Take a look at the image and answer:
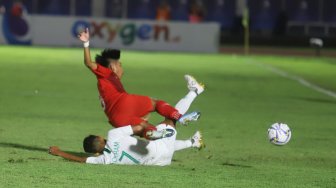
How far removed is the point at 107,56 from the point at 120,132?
1167 millimetres

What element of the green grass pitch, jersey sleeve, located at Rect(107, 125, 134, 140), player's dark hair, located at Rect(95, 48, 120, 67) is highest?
player's dark hair, located at Rect(95, 48, 120, 67)

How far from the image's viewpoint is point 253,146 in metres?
14.8

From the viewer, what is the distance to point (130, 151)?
39.1 feet

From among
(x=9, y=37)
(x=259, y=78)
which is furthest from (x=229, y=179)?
(x=9, y=37)

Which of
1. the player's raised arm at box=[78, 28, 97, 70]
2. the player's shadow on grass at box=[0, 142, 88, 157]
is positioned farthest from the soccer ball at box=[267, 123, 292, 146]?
the player's shadow on grass at box=[0, 142, 88, 157]

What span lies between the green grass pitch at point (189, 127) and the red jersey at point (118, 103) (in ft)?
2.58

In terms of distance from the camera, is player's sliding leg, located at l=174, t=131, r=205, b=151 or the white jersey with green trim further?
player's sliding leg, located at l=174, t=131, r=205, b=151

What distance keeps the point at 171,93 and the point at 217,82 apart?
15.2 ft

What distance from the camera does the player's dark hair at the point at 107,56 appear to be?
1257cm

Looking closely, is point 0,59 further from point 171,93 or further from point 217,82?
point 171,93

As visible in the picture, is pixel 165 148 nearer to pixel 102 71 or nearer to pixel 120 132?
pixel 120 132

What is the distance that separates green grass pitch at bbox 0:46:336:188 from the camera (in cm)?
1080

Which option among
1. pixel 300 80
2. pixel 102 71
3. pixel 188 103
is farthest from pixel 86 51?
pixel 300 80

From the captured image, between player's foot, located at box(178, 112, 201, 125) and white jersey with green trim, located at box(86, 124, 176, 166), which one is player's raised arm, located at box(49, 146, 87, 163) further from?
player's foot, located at box(178, 112, 201, 125)
